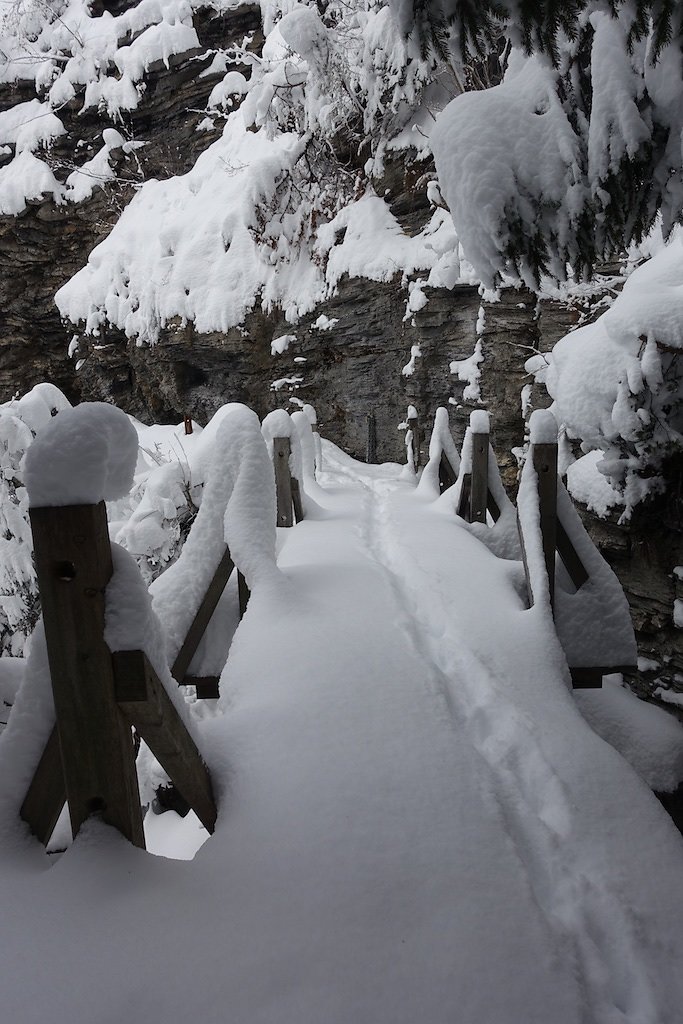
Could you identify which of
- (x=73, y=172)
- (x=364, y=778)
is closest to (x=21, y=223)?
(x=73, y=172)

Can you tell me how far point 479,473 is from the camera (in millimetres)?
5930

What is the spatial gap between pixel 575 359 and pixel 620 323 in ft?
2.48

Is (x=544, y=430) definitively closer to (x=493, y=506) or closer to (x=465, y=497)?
(x=493, y=506)

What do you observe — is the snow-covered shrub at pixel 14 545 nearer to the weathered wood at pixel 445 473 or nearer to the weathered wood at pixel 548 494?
the weathered wood at pixel 445 473

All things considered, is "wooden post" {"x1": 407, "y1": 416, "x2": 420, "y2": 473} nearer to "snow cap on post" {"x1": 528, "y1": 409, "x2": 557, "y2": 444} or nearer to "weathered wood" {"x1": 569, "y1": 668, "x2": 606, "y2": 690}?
"snow cap on post" {"x1": 528, "y1": 409, "x2": 557, "y2": 444}

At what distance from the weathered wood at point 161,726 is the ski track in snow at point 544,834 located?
1045mm

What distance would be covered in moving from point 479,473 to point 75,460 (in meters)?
5.16

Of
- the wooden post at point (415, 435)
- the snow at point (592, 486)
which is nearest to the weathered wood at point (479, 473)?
the snow at point (592, 486)

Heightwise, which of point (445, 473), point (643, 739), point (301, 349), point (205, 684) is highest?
point (301, 349)

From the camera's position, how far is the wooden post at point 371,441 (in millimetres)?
15320

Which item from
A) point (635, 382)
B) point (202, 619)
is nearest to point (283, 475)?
point (202, 619)

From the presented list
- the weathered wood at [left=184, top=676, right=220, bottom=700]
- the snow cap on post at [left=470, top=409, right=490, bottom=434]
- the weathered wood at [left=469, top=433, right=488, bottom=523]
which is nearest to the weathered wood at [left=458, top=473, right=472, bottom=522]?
the weathered wood at [left=469, top=433, right=488, bottom=523]

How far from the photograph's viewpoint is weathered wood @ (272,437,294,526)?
19.7 ft

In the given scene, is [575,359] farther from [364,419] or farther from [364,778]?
[364,419]
